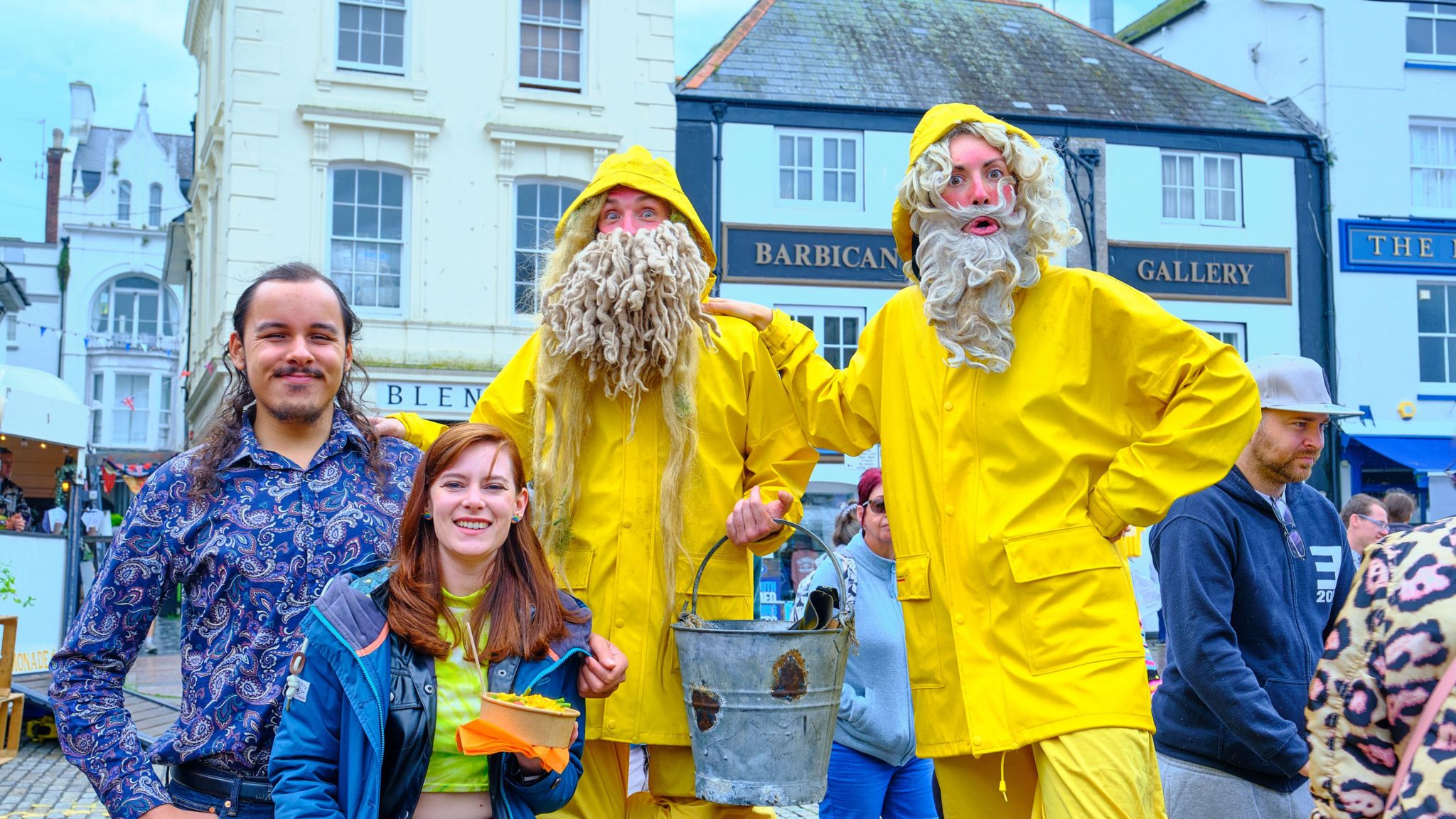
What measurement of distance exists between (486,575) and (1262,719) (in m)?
2.17

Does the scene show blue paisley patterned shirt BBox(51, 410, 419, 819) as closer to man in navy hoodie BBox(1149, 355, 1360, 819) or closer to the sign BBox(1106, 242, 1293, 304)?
man in navy hoodie BBox(1149, 355, 1360, 819)

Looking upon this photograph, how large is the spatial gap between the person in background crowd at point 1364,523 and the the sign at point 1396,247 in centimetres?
1148

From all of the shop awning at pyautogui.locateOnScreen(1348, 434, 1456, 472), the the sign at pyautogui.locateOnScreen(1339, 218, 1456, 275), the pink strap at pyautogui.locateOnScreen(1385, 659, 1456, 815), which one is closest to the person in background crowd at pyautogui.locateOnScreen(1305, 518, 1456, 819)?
the pink strap at pyautogui.locateOnScreen(1385, 659, 1456, 815)

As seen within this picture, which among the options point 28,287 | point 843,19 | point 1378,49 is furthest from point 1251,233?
point 28,287

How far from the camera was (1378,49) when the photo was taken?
60.8 feet

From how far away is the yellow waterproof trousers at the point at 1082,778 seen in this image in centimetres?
280

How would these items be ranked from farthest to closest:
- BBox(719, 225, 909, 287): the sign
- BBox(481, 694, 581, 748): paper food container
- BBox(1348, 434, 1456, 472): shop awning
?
1. BBox(1348, 434, 1456, 472): shop awning
2. BBox(719, 225, 909, 287): the sign
3. BBox(481, 694, 581, 748): paper food container

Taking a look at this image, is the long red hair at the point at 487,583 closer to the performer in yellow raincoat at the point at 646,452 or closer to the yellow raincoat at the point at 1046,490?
the performer in yellow raincoat at the point at 646,452

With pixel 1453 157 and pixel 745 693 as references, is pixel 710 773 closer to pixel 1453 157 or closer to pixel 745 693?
pixel 745 693

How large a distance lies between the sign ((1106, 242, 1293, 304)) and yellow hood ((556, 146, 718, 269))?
14.8 metres

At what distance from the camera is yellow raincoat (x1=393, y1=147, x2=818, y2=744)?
3398mm

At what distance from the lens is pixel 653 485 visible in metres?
3.50

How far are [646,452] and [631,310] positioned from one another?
401 mm

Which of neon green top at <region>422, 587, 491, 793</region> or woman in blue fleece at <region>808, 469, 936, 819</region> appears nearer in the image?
neon green top at <region>422, 587, 491, 793</region>
